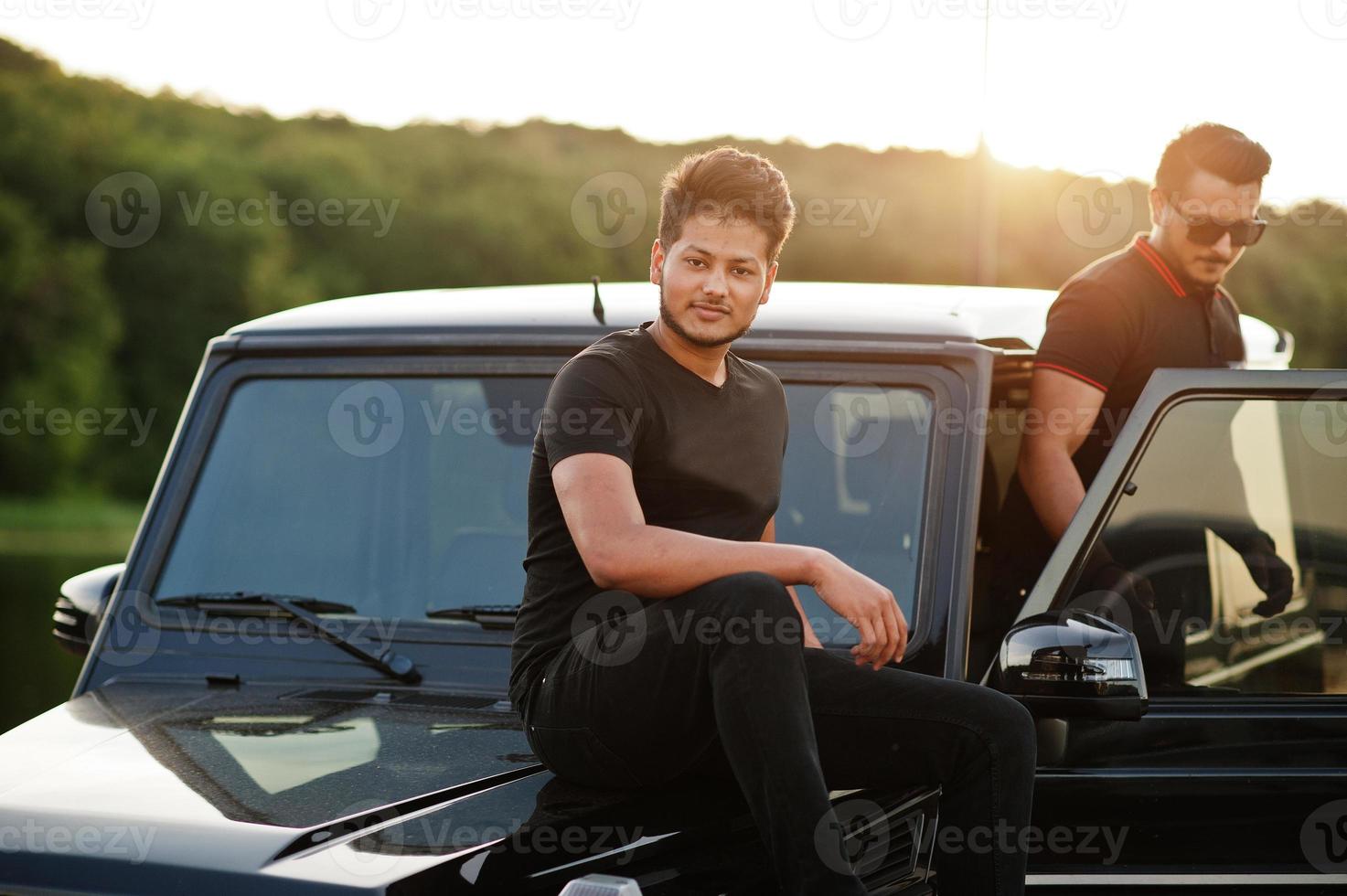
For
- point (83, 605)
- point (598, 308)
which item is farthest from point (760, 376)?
point (83, 605)

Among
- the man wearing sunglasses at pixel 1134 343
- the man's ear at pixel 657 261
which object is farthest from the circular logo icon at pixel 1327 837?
the man's ear at pixel 657 261

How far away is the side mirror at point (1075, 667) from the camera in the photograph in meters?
2.69

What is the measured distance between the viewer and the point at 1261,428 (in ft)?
10.7

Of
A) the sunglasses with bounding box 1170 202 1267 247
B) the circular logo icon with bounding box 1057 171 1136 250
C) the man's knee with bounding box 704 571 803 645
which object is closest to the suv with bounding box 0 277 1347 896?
the man's knee with bounding box 704 571 803 645

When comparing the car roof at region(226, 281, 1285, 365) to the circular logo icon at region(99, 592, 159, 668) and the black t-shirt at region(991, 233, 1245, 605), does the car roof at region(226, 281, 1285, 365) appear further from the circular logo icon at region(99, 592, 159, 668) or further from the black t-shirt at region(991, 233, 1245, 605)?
the circular logo icon at region(99, 592, 159, 668)

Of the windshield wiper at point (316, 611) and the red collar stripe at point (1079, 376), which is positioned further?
the red collar stripe at point (1079, 376)

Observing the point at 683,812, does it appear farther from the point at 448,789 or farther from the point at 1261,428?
the point at 1261,428

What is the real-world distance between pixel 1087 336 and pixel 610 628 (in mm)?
1583

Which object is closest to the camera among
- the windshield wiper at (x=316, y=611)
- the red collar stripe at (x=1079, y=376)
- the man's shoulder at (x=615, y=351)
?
the man's shoulder at (x=615, y=351)

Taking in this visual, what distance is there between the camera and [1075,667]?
271cm

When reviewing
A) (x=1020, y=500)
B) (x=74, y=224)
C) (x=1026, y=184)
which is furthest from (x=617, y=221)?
(x=1020, y=500)

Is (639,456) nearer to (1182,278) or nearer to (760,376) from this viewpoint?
(760,376)

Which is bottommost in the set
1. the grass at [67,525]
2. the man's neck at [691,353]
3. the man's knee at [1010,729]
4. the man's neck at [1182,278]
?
the grass at [67,525]

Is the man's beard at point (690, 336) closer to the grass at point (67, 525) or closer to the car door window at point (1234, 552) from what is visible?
the car door window at point (1234, 552)
